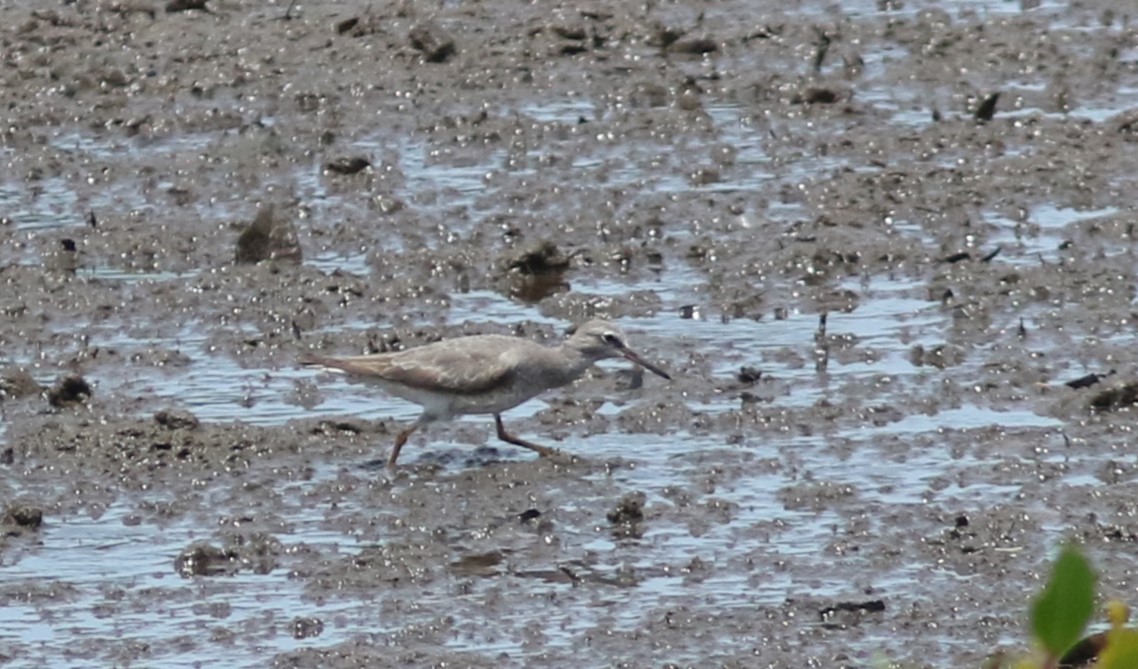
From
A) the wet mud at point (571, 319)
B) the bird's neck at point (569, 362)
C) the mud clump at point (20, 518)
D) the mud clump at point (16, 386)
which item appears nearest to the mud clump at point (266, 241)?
the wet mud at point (571, 319)

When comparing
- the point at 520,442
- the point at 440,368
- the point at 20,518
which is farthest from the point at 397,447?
the point at 20,518

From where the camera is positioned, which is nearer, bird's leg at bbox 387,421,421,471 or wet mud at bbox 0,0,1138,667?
wet mud at bbox 0,0,1138,667

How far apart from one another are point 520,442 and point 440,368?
0.48 m

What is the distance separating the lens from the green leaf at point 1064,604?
3182 mm

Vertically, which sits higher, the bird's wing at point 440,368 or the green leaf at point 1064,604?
the green leaf at point 1064,604

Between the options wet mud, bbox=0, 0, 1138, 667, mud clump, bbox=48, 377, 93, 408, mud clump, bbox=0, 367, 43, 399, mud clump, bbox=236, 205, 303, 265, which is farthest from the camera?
mud clump, bbox=236, 205, 303, 265

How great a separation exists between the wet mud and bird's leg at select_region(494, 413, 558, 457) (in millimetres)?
74

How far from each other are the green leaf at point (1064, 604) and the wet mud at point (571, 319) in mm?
4917

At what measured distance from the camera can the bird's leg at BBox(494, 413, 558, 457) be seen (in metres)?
10.5

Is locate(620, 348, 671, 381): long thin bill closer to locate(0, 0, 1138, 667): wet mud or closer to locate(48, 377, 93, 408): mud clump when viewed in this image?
locate(0, 0, 1138, 667): wet mud

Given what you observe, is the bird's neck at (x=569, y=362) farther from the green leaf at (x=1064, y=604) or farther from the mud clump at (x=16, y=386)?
the green leaf at (x=1064, y=604)

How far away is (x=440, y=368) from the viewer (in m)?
10.5

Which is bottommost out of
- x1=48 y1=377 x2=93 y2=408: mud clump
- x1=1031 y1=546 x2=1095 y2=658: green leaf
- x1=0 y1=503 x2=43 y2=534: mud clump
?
x1=0 y1=503 x2=43 y2=534: mud clump

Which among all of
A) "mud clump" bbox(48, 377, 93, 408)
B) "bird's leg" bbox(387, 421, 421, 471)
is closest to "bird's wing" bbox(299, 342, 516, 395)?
"bird's leg" bbox(387, 421, 421, 471)
